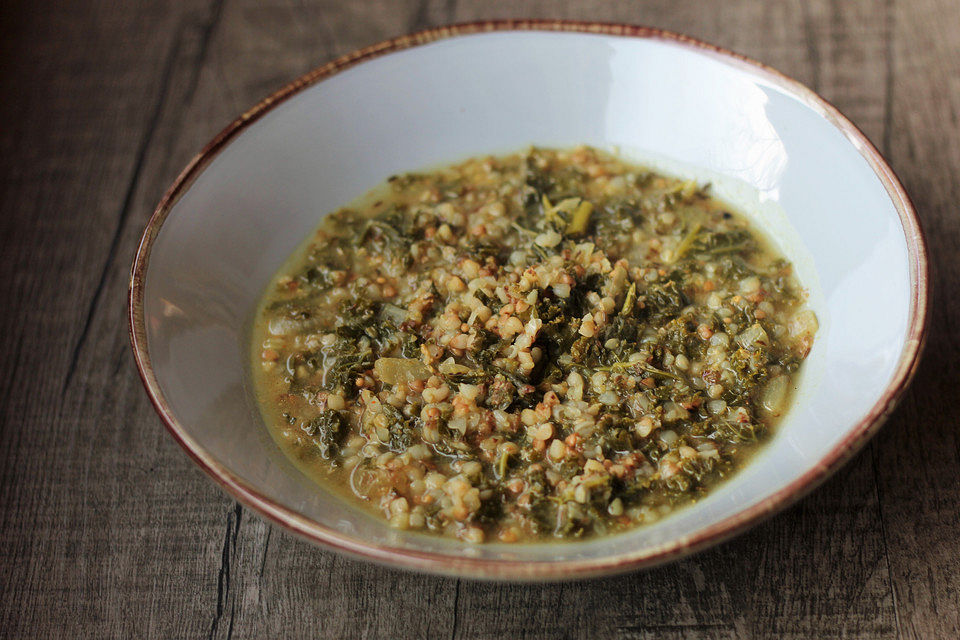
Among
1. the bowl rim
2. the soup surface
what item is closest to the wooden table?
the soup surface

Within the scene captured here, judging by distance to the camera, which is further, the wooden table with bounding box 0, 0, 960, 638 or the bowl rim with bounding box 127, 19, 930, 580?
the wooden table with bounding box 0, 0, 960, 638

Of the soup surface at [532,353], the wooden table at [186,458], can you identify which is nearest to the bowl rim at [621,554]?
the soup surface at [532,353]

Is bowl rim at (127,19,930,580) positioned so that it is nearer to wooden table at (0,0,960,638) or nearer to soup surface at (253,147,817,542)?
soup surface at (253,147,817,542)

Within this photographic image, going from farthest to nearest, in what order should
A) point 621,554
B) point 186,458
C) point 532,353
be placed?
point 186,458, point 532,353, point 621,554

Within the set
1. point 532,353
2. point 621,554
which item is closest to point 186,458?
point 532,353

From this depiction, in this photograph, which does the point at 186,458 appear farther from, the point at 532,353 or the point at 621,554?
the point at 621,554
